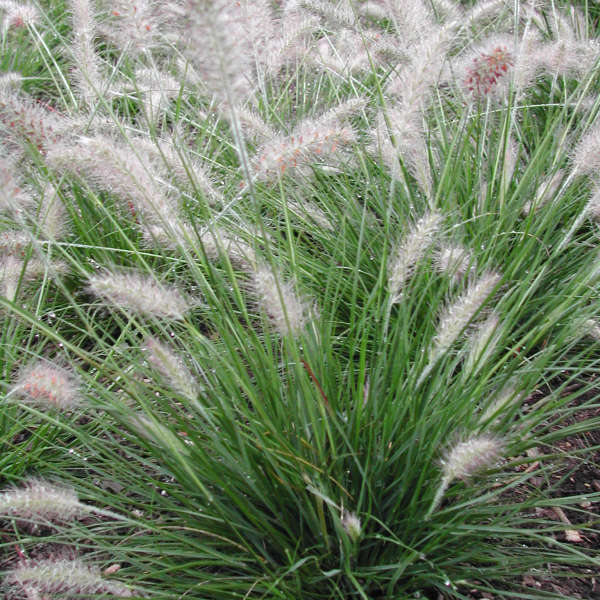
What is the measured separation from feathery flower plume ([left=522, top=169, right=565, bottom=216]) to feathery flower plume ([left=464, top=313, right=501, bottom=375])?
2.19 feet

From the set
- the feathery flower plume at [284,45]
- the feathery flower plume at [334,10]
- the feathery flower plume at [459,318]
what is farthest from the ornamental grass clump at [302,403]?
the feathery flower plume at [334,10]

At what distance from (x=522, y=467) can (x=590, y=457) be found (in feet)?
0.78

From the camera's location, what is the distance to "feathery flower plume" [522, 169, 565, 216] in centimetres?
228

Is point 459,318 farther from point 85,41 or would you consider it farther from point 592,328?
point 85,41

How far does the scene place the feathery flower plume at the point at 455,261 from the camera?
74.0 inches

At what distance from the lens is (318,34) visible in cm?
441

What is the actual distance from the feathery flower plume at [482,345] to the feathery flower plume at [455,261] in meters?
0.22

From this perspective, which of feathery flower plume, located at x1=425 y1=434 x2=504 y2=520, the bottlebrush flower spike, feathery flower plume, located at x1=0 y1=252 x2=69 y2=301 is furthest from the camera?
feathery flower plume, located at x1=0 y1=252 x2=69 y2=301

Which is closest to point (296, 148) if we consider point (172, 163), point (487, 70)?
point (172, 163)

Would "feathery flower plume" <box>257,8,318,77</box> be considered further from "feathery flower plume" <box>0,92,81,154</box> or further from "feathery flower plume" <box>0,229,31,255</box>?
"feathery flower plume" <box>0,229,31,255</box>

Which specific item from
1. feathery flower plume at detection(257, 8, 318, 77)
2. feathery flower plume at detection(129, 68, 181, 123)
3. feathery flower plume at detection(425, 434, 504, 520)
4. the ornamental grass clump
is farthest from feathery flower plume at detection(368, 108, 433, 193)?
feathery flower plume at detection(129, 68, 181, 123)

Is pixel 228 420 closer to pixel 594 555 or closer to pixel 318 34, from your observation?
pixel 594 555

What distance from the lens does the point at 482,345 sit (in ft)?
5.60

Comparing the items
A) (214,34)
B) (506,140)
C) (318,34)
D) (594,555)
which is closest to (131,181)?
(214,34)
